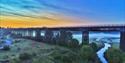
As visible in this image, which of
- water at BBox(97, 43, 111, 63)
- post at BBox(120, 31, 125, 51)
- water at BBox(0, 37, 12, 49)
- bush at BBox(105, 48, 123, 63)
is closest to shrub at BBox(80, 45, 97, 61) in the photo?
water at BBox(97, 43, 111, 63)

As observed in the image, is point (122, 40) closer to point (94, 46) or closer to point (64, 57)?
point (94, 46)

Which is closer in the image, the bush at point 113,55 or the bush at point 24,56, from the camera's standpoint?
the bush at point 24,56

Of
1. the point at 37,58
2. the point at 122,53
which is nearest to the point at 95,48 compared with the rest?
the point at 122,53

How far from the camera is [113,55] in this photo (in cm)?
477

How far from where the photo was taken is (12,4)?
14.0 ft

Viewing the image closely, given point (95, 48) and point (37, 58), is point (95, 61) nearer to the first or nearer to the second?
point (95, 48)

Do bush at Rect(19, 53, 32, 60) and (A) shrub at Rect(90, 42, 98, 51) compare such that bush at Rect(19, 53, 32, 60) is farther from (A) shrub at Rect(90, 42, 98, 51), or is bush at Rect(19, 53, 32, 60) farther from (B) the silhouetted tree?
(A) shrub at Rect(90, 42, 98, 51)

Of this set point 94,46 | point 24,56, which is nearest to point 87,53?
point 94,46

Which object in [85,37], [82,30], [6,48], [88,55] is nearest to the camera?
[6,48]

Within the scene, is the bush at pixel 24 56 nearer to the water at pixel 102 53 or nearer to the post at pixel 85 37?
the post at pixel 85 37

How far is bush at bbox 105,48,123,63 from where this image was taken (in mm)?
4672

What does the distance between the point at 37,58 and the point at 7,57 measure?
0.56m

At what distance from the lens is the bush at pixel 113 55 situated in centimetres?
467

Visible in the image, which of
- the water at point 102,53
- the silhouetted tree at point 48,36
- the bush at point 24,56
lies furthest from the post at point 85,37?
the bush at point 24,56
